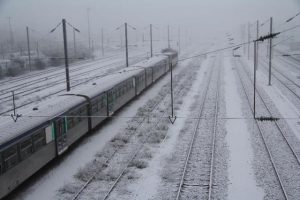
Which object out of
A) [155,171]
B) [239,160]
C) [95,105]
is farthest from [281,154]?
[95,105]

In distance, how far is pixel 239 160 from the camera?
19.3 m

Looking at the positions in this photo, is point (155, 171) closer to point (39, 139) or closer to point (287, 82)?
point (39, 139)

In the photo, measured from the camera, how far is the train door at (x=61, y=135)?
734 inches

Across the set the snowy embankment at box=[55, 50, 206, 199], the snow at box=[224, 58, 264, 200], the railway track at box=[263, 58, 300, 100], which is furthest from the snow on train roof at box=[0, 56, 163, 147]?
the railway track at box=[263, 58, 300, 100]

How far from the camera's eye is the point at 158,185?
1642 centimetres

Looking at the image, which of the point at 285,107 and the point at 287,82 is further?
the point at 287,82

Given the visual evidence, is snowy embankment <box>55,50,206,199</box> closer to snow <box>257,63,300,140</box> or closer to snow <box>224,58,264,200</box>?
snow <box>224,58,264,200</box>

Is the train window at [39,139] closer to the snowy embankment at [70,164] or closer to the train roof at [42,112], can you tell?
the train roof at [42,112]

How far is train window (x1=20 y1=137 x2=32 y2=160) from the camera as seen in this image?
15.6 m

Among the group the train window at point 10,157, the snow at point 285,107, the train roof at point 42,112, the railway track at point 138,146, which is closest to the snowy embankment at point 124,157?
the railway track at point 138,146

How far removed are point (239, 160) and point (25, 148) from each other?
32.6 ft

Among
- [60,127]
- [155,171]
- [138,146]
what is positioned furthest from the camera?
[138,146]

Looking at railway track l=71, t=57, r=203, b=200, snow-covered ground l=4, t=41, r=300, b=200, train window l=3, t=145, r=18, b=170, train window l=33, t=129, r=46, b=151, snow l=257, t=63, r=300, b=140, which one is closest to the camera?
train window l=3, t=145, r=18, b=170

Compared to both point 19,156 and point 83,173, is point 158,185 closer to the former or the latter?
point 83,173
